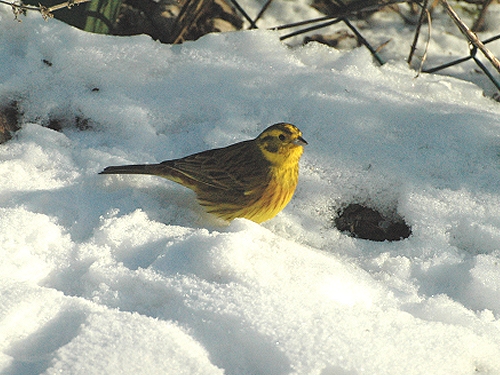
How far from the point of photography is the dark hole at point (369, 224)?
12.0ft

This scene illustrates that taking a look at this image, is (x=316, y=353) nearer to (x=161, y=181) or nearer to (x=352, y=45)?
(x=161, y=181)

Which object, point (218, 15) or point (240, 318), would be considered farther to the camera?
point (218, 15)

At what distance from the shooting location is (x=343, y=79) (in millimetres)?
4555

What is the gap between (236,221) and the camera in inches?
132

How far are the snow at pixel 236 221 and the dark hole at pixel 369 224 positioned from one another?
6cm

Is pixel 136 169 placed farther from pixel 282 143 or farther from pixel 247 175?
pixel 282 143

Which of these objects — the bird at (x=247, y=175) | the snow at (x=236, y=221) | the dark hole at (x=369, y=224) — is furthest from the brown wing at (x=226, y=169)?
the dark hole at (x=369, y=224)

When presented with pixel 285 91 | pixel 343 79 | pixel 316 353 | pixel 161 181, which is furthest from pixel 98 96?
pixel 316 353

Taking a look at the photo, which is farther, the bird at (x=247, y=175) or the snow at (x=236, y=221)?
the bird at (x=247, y=175)

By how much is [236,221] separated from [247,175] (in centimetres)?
44

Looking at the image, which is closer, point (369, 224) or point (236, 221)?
point (236, 221)

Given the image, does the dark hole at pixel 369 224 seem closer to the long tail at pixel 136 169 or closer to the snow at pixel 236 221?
the snow at pixel 236 221

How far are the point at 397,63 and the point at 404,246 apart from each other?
77.0 inches

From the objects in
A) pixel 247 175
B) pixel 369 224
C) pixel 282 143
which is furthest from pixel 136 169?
pixel 369 224
